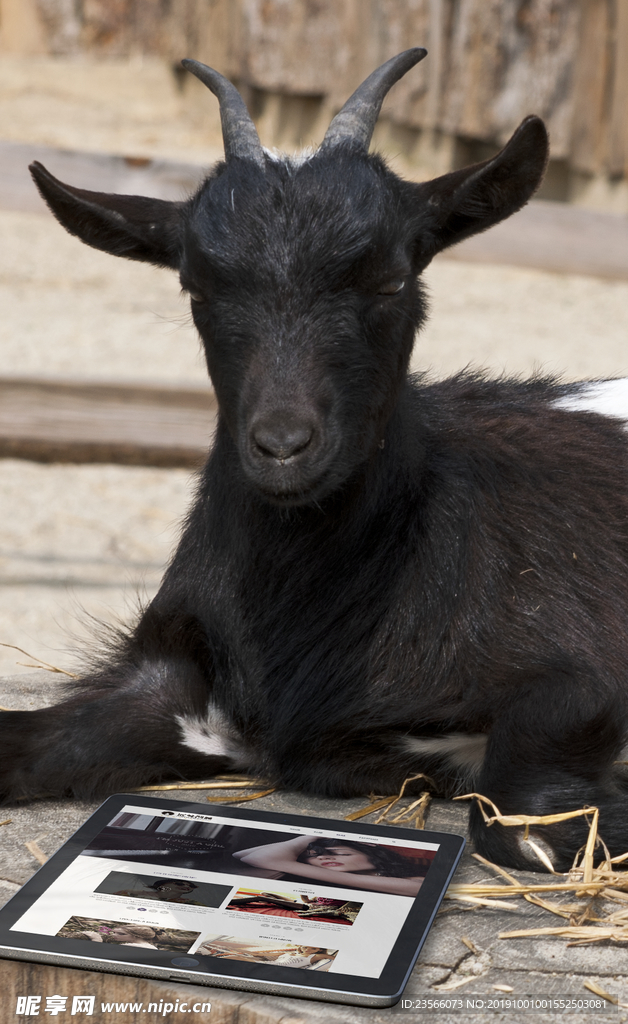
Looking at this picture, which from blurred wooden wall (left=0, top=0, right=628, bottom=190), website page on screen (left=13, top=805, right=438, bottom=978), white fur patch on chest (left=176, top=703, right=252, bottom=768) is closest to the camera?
website page on screen (left=13, top=805, right=438, bottom=978)

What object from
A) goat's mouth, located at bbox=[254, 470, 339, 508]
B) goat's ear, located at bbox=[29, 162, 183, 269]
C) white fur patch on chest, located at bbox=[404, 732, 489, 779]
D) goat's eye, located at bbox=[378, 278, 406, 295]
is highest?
goat's ear, located at bbox=[29, 162, 183, 269]

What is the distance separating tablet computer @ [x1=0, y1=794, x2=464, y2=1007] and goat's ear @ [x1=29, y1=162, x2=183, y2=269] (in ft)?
4.13

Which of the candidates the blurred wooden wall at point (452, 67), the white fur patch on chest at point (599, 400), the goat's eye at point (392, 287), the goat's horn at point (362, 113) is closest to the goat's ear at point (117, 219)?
the goat's horn at point (362, 113)

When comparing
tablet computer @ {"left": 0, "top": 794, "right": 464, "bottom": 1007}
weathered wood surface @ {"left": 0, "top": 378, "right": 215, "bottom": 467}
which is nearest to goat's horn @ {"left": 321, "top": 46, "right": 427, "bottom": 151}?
tablet computer @ {"left": 0, "top": 794, "right": 464, "bottom": 1007}

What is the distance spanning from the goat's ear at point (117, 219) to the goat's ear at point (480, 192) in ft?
1.84

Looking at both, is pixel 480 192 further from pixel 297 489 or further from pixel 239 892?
pixel 239 892

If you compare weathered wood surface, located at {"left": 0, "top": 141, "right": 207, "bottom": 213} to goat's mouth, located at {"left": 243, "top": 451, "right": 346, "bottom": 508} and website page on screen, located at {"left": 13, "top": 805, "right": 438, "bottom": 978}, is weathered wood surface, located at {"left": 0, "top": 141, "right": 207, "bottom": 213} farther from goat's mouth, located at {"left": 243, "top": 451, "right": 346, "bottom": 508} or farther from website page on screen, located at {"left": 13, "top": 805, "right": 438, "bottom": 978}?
website page on screen, located at {"left": 13, "top": 805, "right": 438, "bottom": 978}

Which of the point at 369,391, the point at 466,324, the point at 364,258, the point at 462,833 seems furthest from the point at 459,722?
the point at 466,324

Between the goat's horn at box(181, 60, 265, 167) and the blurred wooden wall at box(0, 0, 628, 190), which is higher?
the blurred wooden wall at box(0, 0, 628, 190)

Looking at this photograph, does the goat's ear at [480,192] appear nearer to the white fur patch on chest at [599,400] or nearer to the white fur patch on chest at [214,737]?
the white fur patch on chest at [599,400]

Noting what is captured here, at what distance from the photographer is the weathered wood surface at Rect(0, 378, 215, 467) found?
568 centimetres

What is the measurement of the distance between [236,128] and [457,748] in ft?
4.82

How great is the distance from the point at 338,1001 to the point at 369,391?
121 cm

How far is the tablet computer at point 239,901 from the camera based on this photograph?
2086 mm
